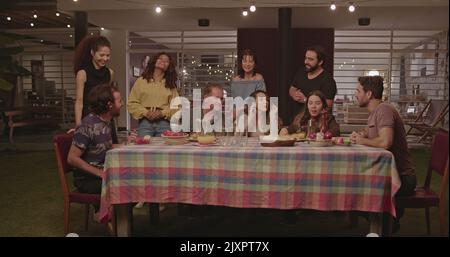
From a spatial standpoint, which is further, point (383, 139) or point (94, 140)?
point (94, 140)

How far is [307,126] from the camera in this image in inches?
116

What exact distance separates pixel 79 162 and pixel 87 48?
3.11 ft

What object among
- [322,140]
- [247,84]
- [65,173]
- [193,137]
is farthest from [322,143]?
[65,173]

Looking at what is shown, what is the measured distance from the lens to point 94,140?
2.57 metres

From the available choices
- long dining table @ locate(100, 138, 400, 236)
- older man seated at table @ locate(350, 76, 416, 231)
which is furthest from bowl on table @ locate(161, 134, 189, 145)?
older man seated at table @ locate(350, 76, 416, 231)

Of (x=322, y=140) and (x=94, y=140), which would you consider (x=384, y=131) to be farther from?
(x=94, y=140)

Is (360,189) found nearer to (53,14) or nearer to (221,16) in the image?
(221,16)

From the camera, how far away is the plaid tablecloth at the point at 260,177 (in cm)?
223

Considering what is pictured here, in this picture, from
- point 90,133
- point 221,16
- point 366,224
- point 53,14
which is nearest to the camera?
point 90,133

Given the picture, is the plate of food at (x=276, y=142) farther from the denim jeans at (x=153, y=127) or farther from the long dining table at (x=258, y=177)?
the denim jeans at (x=153, y=127)

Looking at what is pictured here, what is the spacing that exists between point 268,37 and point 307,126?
21.7 feet

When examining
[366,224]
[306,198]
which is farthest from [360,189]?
[366,224]

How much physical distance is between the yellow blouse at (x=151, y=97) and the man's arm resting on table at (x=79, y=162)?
2.51ft

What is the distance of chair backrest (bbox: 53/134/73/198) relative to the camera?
8.70 ft
